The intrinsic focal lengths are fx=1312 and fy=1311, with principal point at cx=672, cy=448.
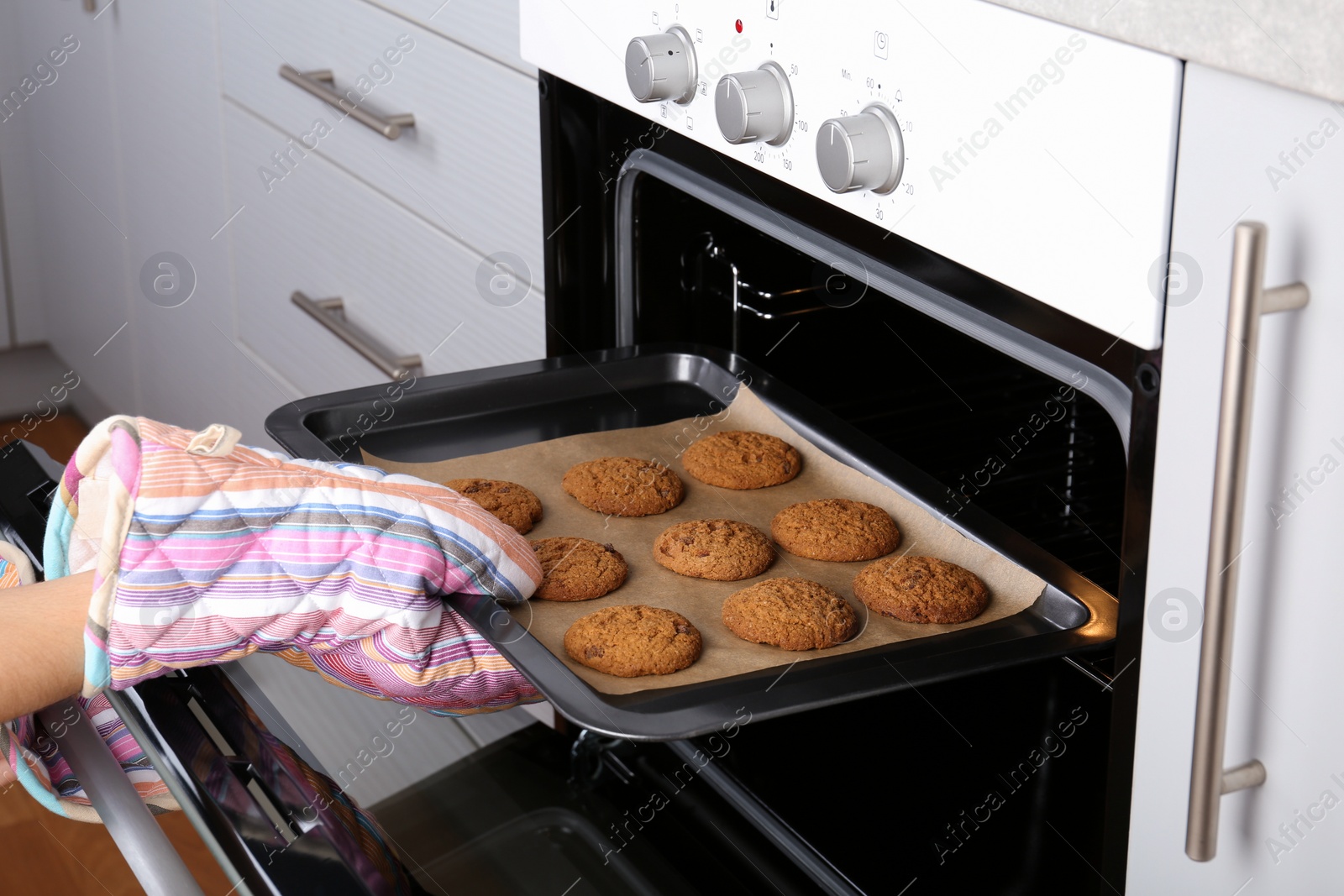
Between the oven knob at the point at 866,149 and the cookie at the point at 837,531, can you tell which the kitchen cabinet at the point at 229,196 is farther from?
the oven knob at the point at 866,149

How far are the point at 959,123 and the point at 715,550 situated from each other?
1.07 ft

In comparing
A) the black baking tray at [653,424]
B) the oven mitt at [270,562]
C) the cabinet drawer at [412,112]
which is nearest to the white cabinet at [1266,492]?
the black baking tray at [653,424]

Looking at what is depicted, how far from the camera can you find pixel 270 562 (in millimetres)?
637

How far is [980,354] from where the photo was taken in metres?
0.94

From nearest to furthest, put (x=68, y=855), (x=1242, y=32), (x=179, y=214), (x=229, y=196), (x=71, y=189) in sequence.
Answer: (x=1242, y=32), (x=68, y=855), (x=229, y=196), (x=179, y=214), (x=71, y=189)

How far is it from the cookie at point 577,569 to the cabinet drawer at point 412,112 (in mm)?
359

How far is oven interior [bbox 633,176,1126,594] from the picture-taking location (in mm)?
935

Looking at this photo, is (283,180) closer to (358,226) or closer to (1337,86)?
(358,226)

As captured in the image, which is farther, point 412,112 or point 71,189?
point 71,189

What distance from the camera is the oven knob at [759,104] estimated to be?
0.71 meters

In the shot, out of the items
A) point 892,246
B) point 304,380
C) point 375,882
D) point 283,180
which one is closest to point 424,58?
point 283,180

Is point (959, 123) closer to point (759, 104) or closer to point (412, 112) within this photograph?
point (759, 104)

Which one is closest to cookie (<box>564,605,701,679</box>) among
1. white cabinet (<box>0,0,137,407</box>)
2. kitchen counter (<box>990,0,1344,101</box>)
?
kitchen counter (<box>990,0,1344,101</box>)

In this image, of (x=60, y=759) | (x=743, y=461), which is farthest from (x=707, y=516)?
(x=60, y=759)
